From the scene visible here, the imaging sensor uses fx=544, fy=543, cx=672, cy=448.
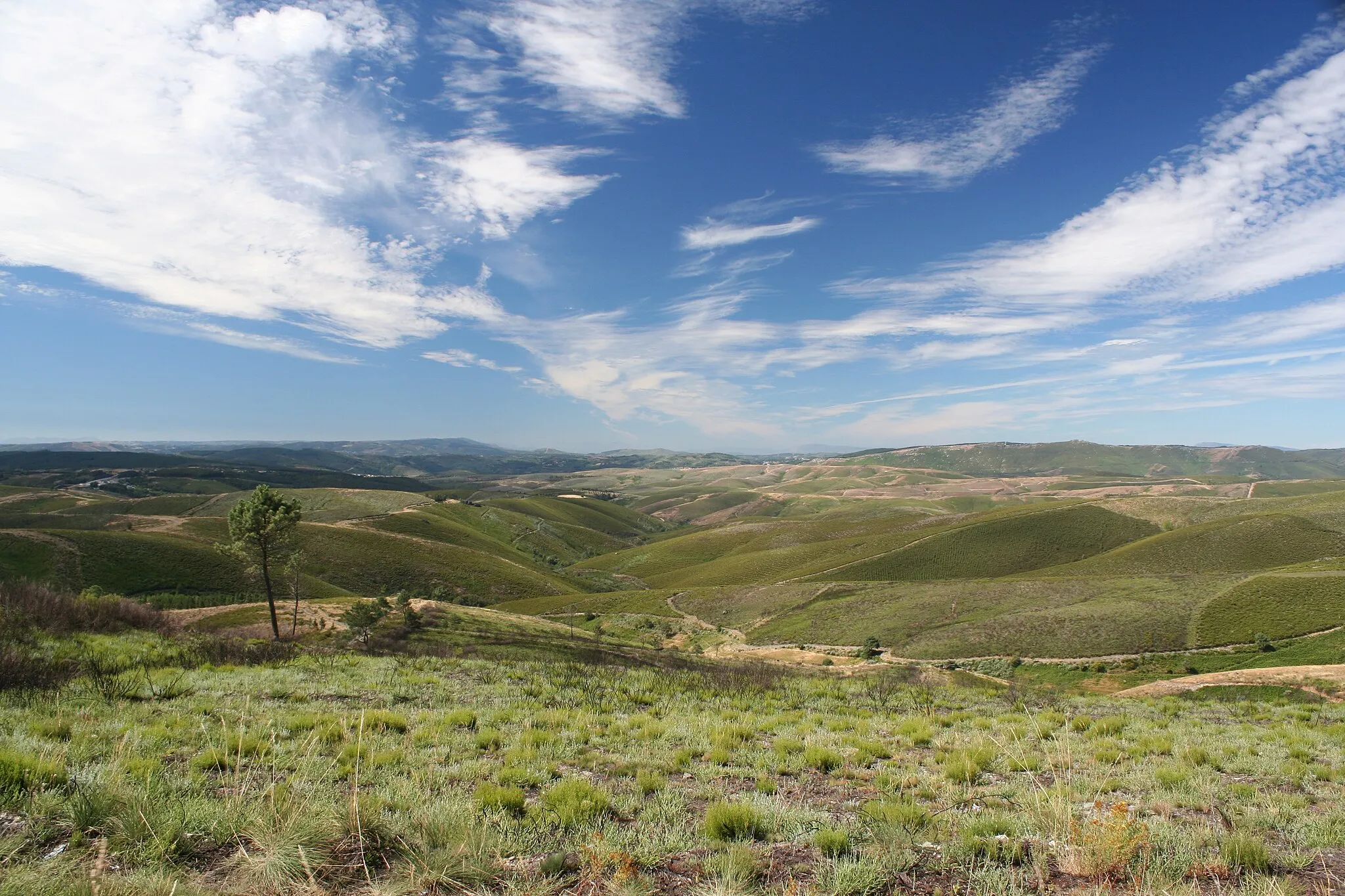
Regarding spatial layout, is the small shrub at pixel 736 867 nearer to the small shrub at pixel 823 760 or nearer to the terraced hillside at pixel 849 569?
the small shrub at pixel 823 760

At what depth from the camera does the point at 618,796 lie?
7.50 metres

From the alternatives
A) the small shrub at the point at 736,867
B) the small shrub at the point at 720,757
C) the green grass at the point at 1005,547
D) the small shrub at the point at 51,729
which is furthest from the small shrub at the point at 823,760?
the green grass at the point at 1005,547

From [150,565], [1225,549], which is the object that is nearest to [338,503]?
[150,565]

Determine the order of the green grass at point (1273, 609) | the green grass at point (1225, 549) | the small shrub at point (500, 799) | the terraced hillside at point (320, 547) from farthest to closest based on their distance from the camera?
the green grass at point (1225, 549)
the terraced hillside at point (320, 547)
the green grass at point (1273, 609)
the small shrub at point (500, 799)

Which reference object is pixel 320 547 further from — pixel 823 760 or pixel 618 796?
pixel 823 760

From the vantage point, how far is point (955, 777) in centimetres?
875

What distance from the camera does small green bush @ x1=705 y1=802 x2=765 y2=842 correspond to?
6.32 m

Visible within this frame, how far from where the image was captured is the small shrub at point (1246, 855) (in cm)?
553

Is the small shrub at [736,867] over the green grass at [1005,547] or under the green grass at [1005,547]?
over

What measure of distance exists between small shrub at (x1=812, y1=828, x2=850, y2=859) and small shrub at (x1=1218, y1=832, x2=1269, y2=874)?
146 inches

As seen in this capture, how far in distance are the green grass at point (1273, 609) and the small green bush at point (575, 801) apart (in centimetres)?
5957

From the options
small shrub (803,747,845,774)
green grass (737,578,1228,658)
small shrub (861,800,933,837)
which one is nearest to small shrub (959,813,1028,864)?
small shrub (861,800,933,837)

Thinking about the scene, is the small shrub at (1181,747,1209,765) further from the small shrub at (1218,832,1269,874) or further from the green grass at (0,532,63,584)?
the green grass at (0,532,63,584)

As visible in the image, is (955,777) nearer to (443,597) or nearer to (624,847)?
(624,847)
